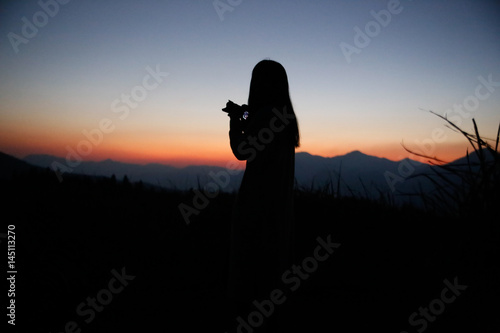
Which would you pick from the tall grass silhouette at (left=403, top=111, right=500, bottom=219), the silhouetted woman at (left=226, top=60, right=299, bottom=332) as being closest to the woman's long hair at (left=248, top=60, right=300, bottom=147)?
the silhouetted woman at (left=226, top=60, right=299, bottom=332)

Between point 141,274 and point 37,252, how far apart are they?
1.16 m

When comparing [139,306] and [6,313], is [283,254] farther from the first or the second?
[6,313]

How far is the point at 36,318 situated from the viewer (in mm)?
2350

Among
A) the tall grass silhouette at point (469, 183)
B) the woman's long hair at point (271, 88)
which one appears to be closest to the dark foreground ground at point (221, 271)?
the tall grass silhouette at point (469, 183)

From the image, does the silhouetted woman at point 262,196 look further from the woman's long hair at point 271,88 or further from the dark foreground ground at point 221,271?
the dark foreground ground at point 221,271

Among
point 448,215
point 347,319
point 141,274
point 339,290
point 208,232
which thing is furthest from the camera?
point 208,232

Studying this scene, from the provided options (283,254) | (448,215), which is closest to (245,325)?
Answer: (283,254)

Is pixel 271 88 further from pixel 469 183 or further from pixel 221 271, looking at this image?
pixel 221 271

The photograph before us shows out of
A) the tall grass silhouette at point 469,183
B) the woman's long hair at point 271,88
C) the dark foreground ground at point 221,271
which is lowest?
the dark foreground ground at point 221,271

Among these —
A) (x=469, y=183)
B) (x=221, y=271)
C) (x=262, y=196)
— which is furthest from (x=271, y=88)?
(x=221, y=271)

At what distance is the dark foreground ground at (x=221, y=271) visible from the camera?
2.28 meters

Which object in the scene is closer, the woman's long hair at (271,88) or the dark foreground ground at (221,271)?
the woman's long hair at (271,88)

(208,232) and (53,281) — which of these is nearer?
(53,281)

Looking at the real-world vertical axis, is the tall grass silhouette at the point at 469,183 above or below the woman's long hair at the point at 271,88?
below
